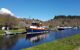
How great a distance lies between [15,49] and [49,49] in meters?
12.0

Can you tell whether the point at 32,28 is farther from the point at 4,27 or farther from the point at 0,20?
the point at 0,20

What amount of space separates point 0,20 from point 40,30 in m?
39.2

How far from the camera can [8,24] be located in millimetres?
150125

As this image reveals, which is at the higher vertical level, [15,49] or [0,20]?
[0,20]

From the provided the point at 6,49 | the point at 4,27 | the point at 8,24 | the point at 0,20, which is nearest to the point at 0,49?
the point at 6,49

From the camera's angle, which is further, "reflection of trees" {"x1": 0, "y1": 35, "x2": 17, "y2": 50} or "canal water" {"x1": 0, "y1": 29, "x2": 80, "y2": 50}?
"canal water" {"x1": 0, "y1": 29, "x2": 80, "y2": 50}

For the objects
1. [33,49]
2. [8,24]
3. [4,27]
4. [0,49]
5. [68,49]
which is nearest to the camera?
[68,49]

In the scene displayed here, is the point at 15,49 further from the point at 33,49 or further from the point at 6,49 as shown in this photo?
the point at 33,49

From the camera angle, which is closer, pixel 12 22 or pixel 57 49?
pixel 57 49

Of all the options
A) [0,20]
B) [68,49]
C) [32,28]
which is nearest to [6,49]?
[68,49]

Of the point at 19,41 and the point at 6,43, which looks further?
the point at 19,41

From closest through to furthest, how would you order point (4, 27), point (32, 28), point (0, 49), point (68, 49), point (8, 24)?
point (68, 49) < point (0, 49) < point (32, 28) < point (4, 27) < point (8, 24)

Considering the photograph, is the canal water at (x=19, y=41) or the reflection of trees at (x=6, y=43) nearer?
the reflection of trees at (x=6, y=43)

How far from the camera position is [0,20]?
158875 mm
